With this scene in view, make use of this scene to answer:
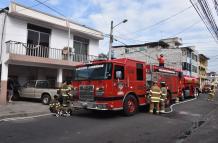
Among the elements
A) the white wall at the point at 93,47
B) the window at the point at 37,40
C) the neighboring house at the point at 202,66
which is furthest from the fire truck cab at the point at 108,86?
the neighboring house at the point at 202,66

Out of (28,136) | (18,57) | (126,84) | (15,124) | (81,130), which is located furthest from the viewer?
(18,57)

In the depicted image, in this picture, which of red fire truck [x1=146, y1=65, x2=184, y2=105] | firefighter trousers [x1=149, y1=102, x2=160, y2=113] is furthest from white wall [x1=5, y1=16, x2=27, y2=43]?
firefighter trousers [x1=149, y1=102, x2=160, y2=113]

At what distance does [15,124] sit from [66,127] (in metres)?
2.12

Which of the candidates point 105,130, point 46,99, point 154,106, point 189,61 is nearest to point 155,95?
point 154,106

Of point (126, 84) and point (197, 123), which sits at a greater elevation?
point (126, 84)

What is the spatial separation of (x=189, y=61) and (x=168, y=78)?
1783 inches

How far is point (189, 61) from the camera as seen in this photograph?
2474 inches

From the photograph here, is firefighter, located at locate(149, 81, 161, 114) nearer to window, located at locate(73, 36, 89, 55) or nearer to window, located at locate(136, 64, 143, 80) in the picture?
window, located at locate(136, 64, 143, 80)

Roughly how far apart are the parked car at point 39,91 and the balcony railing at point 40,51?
221cm

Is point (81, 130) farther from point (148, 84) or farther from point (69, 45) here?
point (69, 45)

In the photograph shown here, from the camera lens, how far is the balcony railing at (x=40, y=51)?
19.0 m

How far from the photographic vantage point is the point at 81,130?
10289 millimetres

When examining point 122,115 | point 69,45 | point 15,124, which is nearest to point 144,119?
point 122,115

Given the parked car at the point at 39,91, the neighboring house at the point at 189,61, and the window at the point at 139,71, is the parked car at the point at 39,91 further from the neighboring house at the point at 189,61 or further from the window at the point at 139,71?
the neighboring house at the point at 189,61
